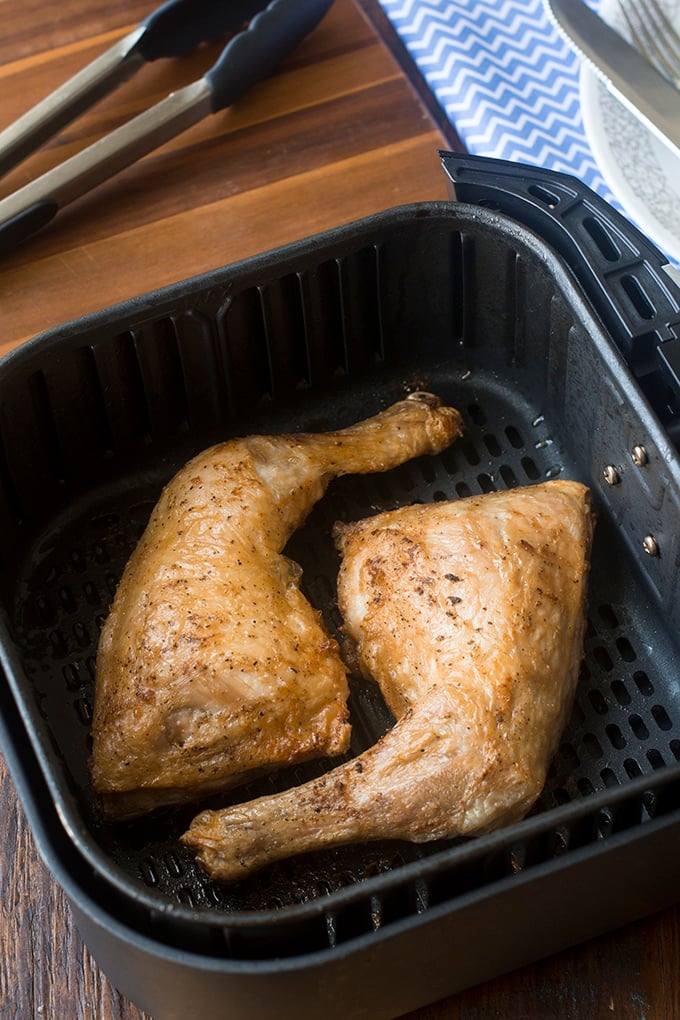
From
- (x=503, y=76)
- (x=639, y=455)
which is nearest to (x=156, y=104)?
(x=503, y=76)

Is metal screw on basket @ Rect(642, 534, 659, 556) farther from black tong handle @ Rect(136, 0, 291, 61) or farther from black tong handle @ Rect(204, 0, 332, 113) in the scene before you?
black tong handle @ Rect(136, 0, 291, 61)

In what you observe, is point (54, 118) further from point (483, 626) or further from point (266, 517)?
point (483, 626)

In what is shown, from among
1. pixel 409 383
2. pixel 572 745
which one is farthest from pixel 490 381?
pixel 572 745

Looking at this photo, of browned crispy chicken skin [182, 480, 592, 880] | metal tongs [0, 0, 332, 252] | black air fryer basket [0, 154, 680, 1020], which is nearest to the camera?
black air fryer basket [0, 154, 680, 1020]

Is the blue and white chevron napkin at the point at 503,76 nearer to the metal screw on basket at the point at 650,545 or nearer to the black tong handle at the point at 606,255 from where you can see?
the black tong handle at the point at 606,255

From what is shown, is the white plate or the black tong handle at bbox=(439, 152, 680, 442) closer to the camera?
the black tong handle at bbox=(439, 152, 680, 442)

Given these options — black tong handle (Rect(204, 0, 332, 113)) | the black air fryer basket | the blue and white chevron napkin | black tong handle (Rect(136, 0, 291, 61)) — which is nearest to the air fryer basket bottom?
the black air fryer basket

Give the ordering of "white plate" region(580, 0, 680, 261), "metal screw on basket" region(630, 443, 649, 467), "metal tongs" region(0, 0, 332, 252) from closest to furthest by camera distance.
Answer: "metal screw on basket" region(630, 443, 649, 467) < "white plate" region(580, 0, 680, 261) < "metal tongs" region(0, 0, 332, 252)

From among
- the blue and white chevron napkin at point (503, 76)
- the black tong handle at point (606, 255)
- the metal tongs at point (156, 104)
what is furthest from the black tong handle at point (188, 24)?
the black tong handle at point (606, 255)
